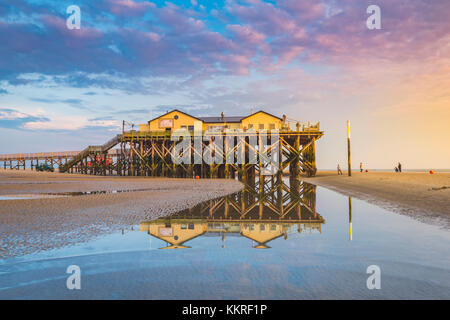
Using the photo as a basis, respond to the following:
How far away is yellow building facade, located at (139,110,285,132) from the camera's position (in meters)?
43.0

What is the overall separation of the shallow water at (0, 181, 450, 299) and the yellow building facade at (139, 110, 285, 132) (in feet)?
119

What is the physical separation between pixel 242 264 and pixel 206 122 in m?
41.6

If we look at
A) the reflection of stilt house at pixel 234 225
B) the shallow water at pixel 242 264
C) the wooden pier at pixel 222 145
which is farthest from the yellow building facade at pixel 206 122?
the shallow water at pixel 242 264

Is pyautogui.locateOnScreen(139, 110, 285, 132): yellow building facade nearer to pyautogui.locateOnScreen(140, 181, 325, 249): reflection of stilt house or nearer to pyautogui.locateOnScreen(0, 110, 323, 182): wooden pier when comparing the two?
pyautogui.locateOnScreen(0, 110, 323, 182): wooden pier

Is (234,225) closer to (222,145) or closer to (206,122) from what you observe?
(222,145)

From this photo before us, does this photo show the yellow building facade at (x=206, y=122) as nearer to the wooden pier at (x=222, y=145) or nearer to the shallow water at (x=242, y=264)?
the wooden pier at (x=222, y=145)

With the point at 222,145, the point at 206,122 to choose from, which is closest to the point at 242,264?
the point at 222,145

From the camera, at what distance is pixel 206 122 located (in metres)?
45.4

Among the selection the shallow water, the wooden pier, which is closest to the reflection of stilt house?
the shallow water

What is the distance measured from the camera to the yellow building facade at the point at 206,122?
43.0 m

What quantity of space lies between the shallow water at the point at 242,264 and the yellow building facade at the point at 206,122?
36.1 metres

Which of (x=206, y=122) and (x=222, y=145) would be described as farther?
(x=206, y=122)
